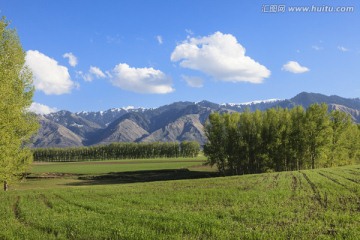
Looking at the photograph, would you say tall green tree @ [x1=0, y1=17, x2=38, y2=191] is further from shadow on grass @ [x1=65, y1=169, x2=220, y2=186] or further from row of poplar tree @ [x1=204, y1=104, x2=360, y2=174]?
row of poplar tree @ [x1=204, y1=104, x2=360, y2=174]

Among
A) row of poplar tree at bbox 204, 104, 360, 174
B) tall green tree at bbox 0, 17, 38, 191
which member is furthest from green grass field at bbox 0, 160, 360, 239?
row of poplar tree at bbox 204, 104, 360, 174

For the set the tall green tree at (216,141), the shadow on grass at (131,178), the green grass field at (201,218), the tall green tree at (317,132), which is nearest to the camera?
the green grass field at (201,218)

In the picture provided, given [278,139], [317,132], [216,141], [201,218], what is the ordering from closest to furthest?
[201,218]
[278,139]
[317,132]
[216,141]

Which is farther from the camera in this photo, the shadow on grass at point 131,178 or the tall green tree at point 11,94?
the shadow on grass at point 131,178

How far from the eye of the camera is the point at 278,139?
273ft

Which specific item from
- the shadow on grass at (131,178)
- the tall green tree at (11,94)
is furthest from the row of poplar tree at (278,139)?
the tall green tree at (11,94)

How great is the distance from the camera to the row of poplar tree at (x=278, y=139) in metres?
84.8

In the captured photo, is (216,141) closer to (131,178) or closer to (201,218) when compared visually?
(131,178)

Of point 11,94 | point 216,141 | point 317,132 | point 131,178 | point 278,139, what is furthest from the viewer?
point 131,178

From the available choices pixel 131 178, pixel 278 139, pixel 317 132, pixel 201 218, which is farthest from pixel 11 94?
pixel 317 132

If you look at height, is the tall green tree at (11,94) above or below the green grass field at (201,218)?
above

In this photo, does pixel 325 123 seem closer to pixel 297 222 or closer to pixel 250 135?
pixel 250 135

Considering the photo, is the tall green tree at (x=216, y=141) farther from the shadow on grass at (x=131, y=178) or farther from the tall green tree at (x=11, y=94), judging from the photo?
the tall green tree at (x=11, y=94)

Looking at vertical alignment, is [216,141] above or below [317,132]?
below
